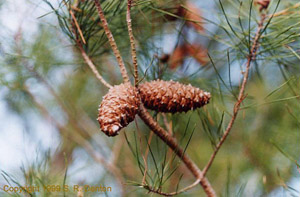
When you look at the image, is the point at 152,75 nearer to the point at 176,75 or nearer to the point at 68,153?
the point at 176,75

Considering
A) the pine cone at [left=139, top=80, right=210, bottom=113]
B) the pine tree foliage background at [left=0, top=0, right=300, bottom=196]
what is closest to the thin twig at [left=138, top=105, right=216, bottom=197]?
the pine cone at [left=139, top=80, right=210, bottom=113]

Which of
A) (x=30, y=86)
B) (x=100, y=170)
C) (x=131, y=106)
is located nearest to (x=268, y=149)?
(x=100, y=170)

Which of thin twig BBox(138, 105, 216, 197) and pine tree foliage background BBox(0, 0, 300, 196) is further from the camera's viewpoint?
pine tree foliage background BBox(0, 0, 300, 196)

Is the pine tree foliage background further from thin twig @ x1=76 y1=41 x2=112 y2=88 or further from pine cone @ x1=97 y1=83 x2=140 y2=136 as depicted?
pine cone @ x1=97 y1=83 x2=140 y2=136

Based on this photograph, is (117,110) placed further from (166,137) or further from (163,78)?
(163,78)

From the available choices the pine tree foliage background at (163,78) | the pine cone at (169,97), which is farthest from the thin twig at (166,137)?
the pine tree foliage background at (163,78)

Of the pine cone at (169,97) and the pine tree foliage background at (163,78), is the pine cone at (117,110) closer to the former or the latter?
the pine cone at (169,97)

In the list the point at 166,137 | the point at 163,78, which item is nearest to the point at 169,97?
the point at 166,137
